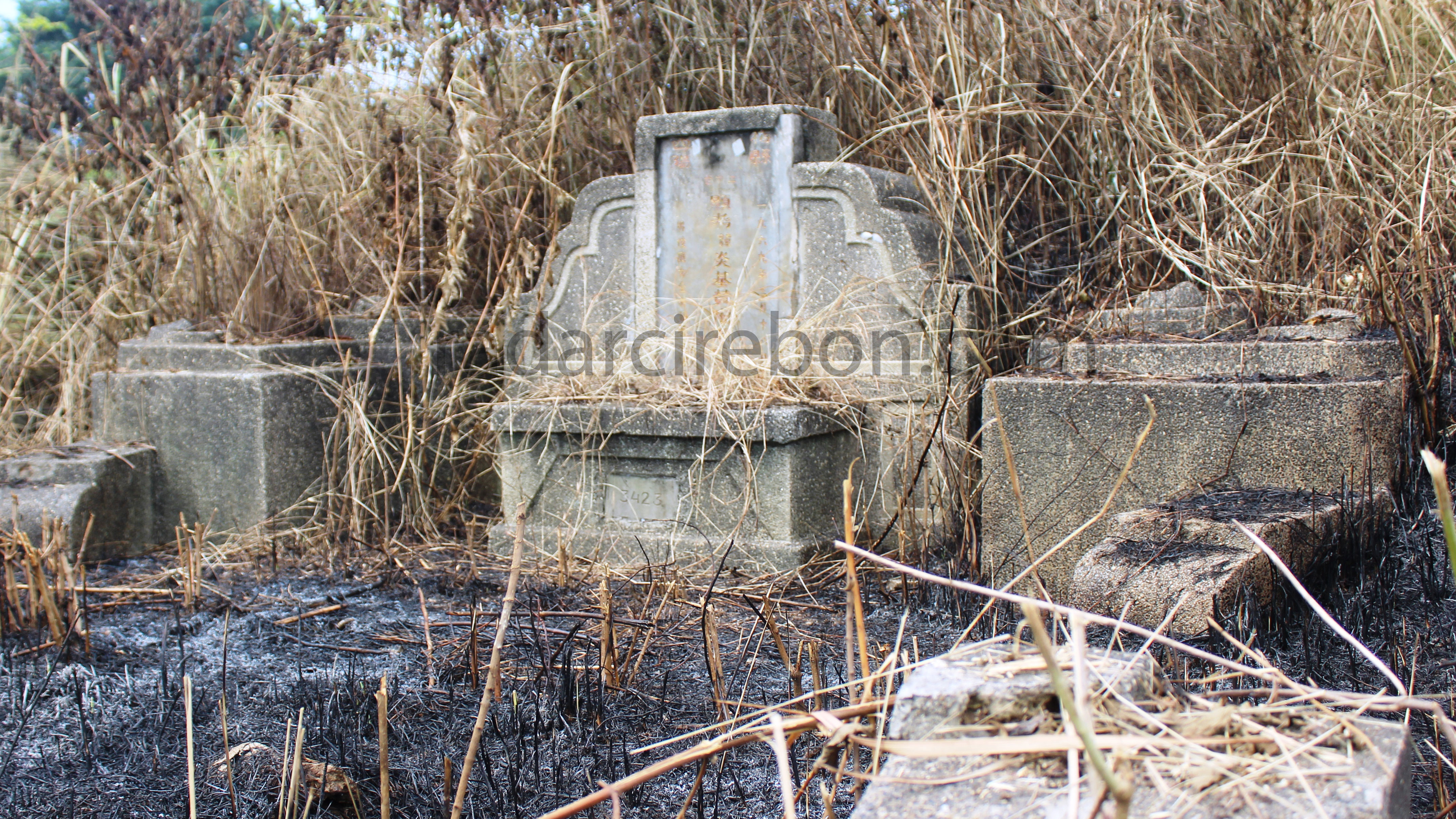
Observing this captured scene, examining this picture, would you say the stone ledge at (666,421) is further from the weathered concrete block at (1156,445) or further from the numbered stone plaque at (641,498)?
the weathered concrete block at (1156,445)

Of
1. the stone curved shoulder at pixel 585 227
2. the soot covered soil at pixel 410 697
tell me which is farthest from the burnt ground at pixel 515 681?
the stone curved shoulder at pixel 585 227

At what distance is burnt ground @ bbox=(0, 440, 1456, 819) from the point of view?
1.95 meters

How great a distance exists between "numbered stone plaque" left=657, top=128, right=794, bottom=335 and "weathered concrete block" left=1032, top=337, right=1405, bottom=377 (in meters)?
1.30

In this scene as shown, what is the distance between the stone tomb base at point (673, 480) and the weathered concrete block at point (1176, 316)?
995mm

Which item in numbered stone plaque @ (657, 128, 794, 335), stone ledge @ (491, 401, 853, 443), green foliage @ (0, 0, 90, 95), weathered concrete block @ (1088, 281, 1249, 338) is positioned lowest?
stone ledge @ (491, 401, 853, 443)

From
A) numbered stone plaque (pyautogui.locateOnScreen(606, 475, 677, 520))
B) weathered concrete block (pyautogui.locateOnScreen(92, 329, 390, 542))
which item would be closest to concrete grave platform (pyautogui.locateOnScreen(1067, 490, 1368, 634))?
numbered stone plaque (pyautogui.locateOnScreen(606, 475, 677, 520))

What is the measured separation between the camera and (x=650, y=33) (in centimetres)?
515

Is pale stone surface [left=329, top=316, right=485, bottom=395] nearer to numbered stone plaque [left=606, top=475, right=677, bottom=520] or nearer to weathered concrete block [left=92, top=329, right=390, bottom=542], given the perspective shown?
weathered concrete block [left=92, top=329, right=390, bottom=542]

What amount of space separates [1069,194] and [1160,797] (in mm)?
3990

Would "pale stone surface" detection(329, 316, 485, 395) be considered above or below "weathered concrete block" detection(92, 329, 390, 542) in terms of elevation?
above

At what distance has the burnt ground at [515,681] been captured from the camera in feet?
6.40

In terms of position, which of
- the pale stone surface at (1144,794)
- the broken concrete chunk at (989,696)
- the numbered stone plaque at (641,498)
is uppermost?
the broken concrete chunk at (989,696)

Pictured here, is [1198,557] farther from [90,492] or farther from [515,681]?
[90,492]

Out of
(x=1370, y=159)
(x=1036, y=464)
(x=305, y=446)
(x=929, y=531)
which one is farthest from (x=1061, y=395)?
(x=305, y=446)
